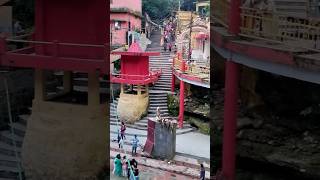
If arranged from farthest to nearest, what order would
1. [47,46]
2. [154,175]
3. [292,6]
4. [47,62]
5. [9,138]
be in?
[9,138]
[47,46]
[47,62]
[292,6]
[154,175]

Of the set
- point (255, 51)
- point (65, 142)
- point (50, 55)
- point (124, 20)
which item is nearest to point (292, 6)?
point (255, 51)

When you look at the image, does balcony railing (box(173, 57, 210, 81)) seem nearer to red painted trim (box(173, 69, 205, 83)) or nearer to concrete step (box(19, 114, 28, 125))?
red painted trim (box(173, 69, 205, 83))

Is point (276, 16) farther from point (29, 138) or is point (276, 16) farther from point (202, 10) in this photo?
point (29, 138)

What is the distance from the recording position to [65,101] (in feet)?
11.3

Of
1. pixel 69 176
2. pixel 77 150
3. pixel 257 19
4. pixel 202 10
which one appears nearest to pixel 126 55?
pixel 202 10

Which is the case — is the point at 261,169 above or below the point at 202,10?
below

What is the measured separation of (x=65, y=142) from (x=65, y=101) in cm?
34

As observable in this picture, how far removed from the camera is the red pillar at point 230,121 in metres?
2.67

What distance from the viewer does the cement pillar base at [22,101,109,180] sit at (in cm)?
324

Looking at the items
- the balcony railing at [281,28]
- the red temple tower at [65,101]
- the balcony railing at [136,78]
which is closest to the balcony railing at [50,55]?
the red temple tower at [65,101]

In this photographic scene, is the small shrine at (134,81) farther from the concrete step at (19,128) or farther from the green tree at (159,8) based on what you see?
the concrete step at (19,128)

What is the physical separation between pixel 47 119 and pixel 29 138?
0.78ft

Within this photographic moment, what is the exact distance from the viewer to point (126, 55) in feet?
8.27

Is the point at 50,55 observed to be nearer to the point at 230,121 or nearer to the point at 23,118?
the point at 23,118
